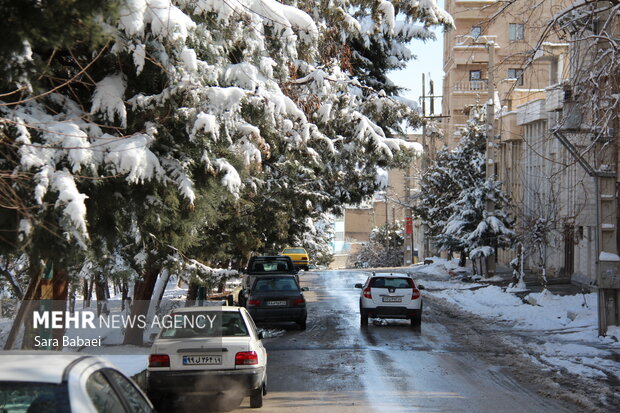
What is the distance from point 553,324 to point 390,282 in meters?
4.71

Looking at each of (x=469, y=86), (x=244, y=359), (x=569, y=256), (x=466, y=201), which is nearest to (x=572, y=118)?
(x=244, y=359)

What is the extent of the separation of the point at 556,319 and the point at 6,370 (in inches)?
801

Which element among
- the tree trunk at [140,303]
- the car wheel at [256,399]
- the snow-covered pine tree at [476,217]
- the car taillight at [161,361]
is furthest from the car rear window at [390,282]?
the snow-covered pine tree at [476,217]

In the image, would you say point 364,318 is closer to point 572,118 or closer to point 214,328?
point 572,118

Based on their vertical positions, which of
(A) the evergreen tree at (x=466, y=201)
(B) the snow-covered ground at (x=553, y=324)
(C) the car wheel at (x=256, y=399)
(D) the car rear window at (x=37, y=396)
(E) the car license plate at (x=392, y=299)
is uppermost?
(A) the evergreen tree at (x=466, y=201)

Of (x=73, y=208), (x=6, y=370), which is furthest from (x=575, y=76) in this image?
(x=6, y=370)

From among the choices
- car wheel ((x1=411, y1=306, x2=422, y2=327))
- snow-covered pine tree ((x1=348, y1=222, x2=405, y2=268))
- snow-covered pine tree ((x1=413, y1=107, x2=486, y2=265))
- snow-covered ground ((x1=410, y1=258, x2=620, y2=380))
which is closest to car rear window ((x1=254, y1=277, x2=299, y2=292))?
car wheel ((x1=411, y1=306, x2=422, y2=327))

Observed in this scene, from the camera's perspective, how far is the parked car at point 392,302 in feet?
71.6

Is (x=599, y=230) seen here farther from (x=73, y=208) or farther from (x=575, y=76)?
(x=73, y=208)

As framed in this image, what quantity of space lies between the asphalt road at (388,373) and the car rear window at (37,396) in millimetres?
6751

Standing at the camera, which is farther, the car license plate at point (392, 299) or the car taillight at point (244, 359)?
the car license plate at point (392, 299)

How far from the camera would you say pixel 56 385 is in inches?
164

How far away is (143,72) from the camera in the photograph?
9148 mm

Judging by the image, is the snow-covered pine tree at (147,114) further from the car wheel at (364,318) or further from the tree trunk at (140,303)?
the car wheel at (364,318)
